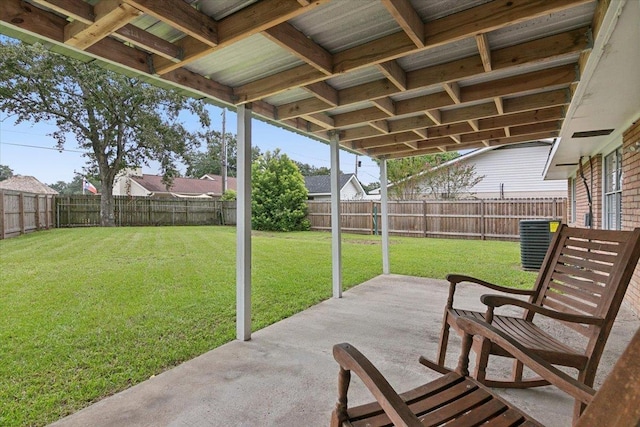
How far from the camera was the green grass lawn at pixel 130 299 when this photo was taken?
245cm

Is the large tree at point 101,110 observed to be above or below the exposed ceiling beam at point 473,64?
above

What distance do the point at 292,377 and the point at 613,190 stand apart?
4.79 m

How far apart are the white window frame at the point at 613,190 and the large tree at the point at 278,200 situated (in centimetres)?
1103

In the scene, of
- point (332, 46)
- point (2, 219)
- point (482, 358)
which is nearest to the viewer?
point (482, 358)

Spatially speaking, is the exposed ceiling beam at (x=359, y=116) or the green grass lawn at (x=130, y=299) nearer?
the green grass lawn at (x=130, y=299)

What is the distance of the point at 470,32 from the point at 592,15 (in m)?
0.70

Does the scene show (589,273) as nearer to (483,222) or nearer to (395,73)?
(395,73)

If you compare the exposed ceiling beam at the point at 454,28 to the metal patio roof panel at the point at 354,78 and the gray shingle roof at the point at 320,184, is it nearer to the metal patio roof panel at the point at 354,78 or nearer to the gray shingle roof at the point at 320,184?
the metal patio roof panel at the point at 354,78

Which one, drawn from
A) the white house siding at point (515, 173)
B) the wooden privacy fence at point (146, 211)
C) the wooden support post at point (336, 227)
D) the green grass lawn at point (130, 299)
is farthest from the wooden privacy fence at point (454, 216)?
the wooden privacy fence at point (146, 211)

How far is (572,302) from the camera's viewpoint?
2188 millimetres

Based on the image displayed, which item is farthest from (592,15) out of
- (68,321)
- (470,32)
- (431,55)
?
(68,321)

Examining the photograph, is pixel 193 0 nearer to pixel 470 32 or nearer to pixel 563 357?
pixel 470 32

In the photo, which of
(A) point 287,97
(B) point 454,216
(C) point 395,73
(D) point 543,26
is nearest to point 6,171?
(B) point 454,216

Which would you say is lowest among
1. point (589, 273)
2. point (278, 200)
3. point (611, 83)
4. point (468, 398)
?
point (468, 398)
